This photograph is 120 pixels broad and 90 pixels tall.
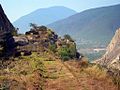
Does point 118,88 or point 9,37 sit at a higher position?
point 9,37

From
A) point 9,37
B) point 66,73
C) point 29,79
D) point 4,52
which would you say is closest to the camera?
point 29,79

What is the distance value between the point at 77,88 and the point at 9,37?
717 inches

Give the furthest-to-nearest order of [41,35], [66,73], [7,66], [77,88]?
[41,35], [7,66], [66,73], [77,88]

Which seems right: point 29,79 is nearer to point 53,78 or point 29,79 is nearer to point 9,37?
point 53,78

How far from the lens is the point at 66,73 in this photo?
2633 centimetres

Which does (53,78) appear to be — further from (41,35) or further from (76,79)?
(41,35)

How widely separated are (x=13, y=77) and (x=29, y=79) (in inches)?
54.5

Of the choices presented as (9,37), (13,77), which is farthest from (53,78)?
(9,37)

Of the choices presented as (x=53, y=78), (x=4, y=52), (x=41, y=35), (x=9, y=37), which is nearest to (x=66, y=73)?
(x=53, y=78)

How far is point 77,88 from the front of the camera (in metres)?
20.7

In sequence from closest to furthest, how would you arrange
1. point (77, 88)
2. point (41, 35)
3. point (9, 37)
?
point (77, 88) < point (9, 37) < point (41, 35)

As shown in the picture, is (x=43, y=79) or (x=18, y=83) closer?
(x=18, y=83)

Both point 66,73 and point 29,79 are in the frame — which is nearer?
point 29,79

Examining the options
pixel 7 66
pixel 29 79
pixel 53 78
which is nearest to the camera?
pixel 29 79
